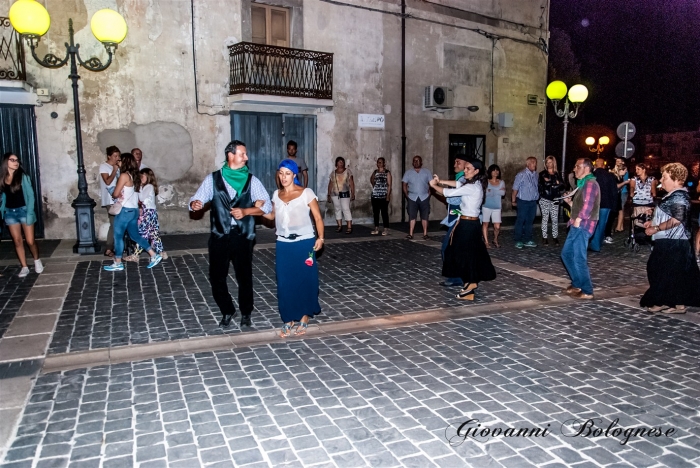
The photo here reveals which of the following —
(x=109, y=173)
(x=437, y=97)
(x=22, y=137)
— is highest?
(x=437, y=97)

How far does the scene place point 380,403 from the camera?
14.0 ft

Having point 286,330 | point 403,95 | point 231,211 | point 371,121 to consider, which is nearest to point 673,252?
point 286,330

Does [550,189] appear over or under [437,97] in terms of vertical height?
under

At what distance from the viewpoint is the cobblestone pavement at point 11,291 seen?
258 inches

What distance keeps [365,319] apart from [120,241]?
486 cm

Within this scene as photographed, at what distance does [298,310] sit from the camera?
5832mm

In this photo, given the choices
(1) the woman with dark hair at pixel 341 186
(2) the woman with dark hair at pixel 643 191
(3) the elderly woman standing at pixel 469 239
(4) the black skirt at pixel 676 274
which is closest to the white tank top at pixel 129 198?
(3) the elderly woman standing at pixel 469 239

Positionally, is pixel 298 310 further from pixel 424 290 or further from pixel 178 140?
pixel 178 140

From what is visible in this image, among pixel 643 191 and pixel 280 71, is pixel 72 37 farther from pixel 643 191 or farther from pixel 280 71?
pixel 643 191

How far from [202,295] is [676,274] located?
19.5ft

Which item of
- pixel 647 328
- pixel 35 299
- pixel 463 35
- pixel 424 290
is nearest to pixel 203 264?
pixel 35 299

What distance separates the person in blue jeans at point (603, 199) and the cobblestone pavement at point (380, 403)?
5606mm

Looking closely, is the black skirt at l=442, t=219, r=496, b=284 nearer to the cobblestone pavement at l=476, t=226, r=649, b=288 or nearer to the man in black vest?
the cobblestone pavement at l=476, t=226, r=649, b=288

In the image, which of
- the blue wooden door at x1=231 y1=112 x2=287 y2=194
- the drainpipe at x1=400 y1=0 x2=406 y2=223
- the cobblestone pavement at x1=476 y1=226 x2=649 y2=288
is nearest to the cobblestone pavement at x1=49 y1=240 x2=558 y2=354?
the cobblestone pavement at x1=476 y1=226 x2=649 y2=288
